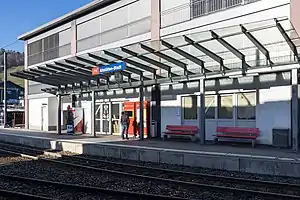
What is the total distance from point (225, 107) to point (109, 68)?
571 cm

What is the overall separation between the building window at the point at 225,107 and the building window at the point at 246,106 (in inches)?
18.2

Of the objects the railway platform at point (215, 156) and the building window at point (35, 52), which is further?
the building window at point (35, 52)

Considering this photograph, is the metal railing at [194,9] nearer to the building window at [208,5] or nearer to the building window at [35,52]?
the building window at [208,5]

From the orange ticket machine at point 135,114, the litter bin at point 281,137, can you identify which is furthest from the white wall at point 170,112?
the litter bin at point 281,137

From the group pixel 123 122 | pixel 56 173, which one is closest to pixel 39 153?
pixel 123 122

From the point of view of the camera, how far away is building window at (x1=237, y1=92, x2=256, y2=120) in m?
17.4

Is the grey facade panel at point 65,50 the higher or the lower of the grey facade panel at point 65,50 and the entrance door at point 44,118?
the higher

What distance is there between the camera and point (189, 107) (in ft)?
66.7

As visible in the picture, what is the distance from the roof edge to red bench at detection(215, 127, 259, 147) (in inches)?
494

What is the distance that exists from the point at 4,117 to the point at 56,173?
30.9m

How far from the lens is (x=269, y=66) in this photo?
14312mm

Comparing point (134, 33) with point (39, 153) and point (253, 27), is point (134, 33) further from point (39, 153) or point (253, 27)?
point (253, 27)

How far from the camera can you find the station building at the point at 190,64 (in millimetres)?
14805

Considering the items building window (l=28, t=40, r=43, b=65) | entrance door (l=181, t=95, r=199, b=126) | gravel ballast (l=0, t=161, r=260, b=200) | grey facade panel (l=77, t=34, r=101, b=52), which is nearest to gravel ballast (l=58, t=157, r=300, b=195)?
gravel ballast (l=0, t=161, r=260, b=200)
